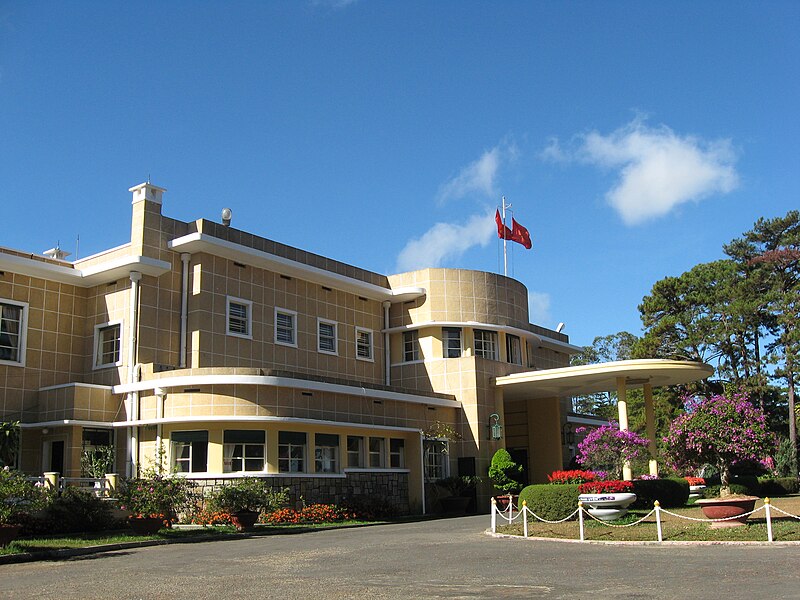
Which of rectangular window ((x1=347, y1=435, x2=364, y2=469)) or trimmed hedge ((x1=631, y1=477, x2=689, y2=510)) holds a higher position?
rectangular window ((x1=347, y1=435, x2=364, y2=469))

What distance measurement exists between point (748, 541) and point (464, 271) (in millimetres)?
19025

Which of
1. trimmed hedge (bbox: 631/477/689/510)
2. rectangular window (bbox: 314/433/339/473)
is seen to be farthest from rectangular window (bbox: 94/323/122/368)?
trimmed hedge (bbox: 631/477/689/510)

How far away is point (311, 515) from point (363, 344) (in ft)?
33.6

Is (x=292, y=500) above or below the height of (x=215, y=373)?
below

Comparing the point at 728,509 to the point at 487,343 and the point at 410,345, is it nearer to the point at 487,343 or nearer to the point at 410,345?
the point at 487,343

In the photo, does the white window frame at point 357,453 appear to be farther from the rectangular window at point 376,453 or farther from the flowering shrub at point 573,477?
the flowering shrub at point 573,477

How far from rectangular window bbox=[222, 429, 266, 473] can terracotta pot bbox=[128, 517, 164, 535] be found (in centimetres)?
373

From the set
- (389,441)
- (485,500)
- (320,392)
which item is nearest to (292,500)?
(320,392)

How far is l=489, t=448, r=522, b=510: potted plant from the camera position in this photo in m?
29.5

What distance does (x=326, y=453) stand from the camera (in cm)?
2600

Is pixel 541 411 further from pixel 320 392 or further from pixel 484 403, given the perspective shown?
pixel 320 392

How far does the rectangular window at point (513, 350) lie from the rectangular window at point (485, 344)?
863mm

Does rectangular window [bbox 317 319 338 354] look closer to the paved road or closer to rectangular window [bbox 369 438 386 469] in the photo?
rectangular window [bbox 369 438 386 469]

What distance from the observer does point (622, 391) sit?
30.5m
